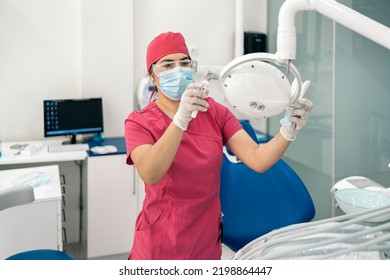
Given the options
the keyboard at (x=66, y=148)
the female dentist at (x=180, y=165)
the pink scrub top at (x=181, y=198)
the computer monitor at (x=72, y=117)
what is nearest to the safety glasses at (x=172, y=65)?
the female dentist at (x=180, y=165)

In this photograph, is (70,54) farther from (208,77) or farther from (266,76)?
(266,76)

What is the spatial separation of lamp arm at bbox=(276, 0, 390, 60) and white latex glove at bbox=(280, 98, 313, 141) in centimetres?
28

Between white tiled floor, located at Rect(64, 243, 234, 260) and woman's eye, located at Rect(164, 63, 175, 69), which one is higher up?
woman's eye, located at Rect(164, 63, 175, 69)

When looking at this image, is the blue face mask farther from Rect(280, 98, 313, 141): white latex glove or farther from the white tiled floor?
the white tiled floor

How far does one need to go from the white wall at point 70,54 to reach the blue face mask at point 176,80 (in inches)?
74.6

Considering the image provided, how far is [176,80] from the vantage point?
128 cm

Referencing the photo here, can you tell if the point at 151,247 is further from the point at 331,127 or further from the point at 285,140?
the point at 331,127

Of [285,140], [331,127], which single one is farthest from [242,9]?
[285,140]

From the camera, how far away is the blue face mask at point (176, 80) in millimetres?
1277

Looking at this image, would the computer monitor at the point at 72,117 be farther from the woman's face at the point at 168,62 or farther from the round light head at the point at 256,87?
the round light head at the point at 256,87

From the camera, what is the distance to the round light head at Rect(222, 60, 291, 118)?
0.82 m

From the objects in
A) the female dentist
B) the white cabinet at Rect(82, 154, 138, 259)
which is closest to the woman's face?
the female dentist

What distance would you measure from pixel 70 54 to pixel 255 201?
214 centimetres

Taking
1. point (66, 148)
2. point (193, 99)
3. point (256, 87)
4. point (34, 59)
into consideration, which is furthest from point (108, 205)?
point (256, 87)
